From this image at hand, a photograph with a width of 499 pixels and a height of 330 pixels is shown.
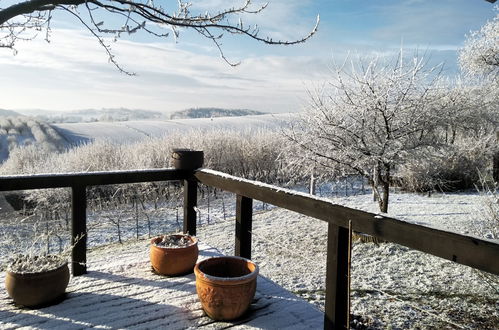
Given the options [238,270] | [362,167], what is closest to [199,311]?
[238,270]

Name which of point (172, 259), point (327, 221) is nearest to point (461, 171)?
point (172, 259)

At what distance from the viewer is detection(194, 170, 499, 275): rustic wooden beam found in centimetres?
122

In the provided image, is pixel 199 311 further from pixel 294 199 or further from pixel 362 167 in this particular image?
pixel 362 167

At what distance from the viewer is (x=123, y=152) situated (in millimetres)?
15078

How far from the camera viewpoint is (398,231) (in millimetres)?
1484

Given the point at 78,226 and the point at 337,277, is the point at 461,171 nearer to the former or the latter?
the point at 337,277

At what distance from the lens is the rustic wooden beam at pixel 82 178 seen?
8.20 ft

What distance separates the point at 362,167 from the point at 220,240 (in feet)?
11.1

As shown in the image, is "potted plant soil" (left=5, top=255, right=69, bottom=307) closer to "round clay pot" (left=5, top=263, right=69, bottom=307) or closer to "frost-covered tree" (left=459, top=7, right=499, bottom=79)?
"round clay pot" (left=5, top=263, right=69, bottom=307)

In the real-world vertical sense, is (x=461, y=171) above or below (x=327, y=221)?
below

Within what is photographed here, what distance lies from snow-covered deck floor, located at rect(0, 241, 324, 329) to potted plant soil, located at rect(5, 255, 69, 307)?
0.19ft

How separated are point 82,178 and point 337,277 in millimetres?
1927

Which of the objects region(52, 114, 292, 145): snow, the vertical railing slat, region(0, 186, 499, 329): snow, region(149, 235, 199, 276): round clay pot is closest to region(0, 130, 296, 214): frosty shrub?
region(52, 114, 292, 145): snow

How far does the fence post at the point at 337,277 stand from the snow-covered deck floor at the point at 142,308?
350 mm
